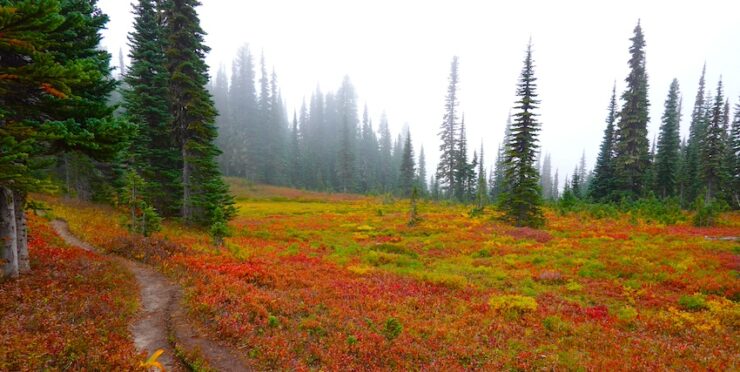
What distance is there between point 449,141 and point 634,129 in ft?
92.0

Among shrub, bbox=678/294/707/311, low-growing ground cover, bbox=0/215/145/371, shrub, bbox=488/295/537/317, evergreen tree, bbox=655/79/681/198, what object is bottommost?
shrub, bbox=488/295/537/317

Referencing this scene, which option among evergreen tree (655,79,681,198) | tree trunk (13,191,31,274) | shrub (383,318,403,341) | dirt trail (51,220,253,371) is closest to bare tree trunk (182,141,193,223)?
dirt trail (51,220,253,371)

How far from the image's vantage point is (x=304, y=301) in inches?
461

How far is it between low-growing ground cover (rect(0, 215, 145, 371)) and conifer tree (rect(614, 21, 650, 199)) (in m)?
54.2

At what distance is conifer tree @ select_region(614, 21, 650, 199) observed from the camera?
45812 mm

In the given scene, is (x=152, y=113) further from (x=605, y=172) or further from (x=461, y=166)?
(x=605, y=172)

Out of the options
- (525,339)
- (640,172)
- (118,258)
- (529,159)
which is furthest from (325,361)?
(640,172)

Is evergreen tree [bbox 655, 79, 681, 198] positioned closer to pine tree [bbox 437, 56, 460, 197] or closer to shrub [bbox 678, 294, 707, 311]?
pine tree [bbox 437, 56, 460, 197]

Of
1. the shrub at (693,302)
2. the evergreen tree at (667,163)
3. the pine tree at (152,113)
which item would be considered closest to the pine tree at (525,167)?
the shrub at (693,302)

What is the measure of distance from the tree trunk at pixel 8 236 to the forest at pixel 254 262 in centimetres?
4

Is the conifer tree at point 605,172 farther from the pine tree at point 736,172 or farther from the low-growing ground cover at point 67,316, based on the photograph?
the low-growing ground cover at point 67,316

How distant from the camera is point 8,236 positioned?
29.5 feet

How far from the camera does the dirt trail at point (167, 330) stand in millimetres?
7398

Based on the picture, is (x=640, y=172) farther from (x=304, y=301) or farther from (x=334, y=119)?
(x=334, y=119)
